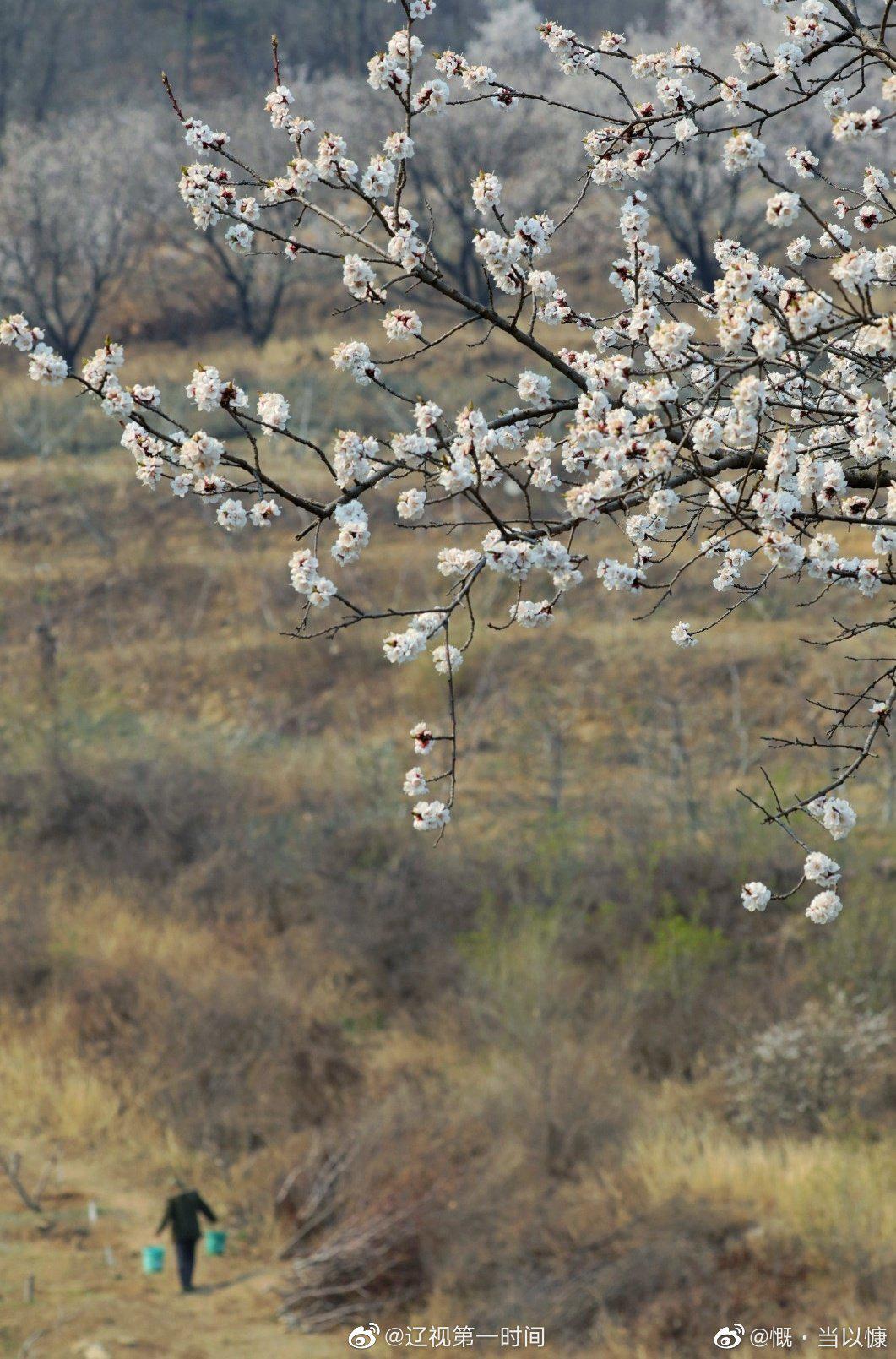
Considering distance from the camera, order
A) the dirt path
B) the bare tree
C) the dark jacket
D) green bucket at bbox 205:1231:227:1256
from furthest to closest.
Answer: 1. the bare tree
2. green bucket at bbox 205:1231:227:1256
3. the dark jacket
4. the dirt path

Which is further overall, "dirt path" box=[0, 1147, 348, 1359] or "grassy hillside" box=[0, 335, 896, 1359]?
"grassy hillside" box=[0, 335, 896, 1359]

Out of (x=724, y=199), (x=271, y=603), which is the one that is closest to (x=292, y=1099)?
(x=271, y=603)

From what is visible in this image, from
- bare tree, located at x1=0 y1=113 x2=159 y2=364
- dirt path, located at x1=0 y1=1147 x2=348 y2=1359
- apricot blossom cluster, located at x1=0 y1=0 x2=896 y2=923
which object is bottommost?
dirt path, located at x1=0 y1=1147 x2=348 y2=1359

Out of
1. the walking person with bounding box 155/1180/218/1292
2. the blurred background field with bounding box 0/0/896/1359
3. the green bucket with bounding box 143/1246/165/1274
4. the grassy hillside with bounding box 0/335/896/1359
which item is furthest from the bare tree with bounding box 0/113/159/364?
the walking person with bounding box 155/1180/218/1292

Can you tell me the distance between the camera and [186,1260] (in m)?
9.15

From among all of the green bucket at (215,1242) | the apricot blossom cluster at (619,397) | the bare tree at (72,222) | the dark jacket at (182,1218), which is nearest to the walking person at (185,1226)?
the dark jacket at (182,1218)

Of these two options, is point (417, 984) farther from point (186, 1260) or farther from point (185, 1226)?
point (185, 1226)

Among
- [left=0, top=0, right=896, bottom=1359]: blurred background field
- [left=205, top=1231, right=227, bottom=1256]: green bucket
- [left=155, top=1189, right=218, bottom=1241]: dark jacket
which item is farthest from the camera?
[left=205, top=1231, right=227, bottom=1256]: green bucket

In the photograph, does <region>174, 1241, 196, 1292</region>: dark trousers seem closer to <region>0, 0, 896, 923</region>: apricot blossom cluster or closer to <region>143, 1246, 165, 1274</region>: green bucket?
<region>143, 1246, 165, 1274</region>: green bucket

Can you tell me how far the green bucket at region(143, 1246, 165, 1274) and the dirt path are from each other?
0.14 metres

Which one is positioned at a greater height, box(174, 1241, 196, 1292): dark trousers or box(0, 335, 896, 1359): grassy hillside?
box(0, 335, 896, 1359): grassy hillside

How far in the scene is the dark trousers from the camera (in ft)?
29.8

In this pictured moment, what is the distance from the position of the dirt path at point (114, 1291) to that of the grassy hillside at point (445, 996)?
0.03 meters

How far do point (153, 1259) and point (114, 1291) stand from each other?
31 centimetres
